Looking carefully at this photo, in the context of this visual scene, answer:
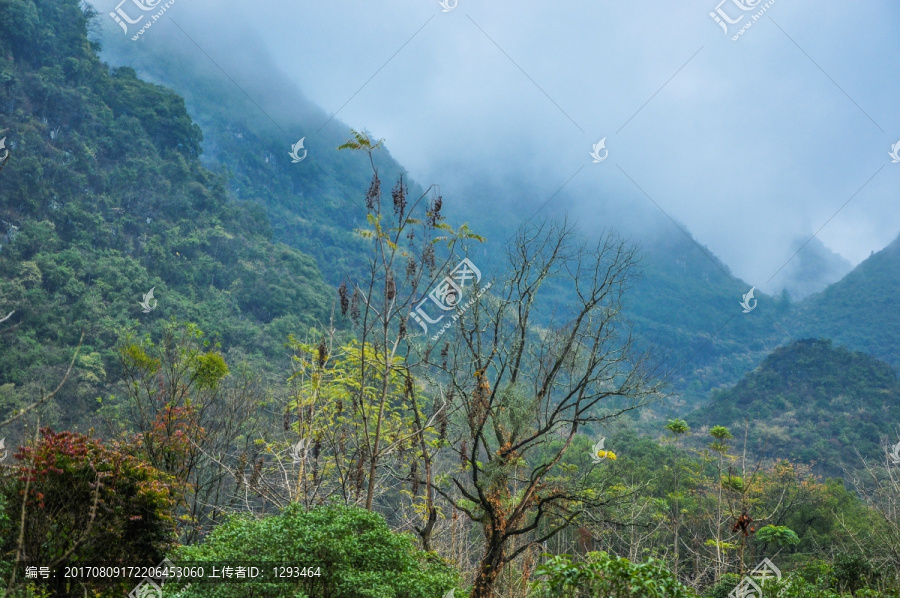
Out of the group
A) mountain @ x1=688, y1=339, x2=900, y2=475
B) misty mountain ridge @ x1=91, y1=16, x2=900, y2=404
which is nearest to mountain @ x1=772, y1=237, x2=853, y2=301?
misty mountain ridge @ x1=91, y1=16, x2=900, y2=404

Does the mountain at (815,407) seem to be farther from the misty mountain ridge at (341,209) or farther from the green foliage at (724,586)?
the green foliage at (724,586)

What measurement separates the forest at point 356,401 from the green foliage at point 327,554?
17 millimetres

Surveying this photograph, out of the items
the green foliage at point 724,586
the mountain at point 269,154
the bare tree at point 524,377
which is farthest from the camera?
the mountain at point 269,154

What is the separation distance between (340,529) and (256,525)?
56 cm

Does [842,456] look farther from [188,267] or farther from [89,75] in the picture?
[89,75]

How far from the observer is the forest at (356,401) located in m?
4.54

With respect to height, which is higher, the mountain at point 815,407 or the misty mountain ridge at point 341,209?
the misty mountain ridge at point 341,209

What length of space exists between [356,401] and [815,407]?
30784 mm

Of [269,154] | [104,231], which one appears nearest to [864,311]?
[269,154]

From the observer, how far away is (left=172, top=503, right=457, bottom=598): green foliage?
3.50 meters

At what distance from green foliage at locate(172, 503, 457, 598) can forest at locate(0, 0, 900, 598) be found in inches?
0.7

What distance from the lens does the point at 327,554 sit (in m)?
3.68

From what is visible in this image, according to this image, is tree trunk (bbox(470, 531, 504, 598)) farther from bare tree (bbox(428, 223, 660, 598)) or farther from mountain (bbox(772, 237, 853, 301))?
mountain (bbox(772, 237, 853, 301))

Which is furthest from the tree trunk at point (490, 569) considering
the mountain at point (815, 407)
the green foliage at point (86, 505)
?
the mountain at point (815, 407)
